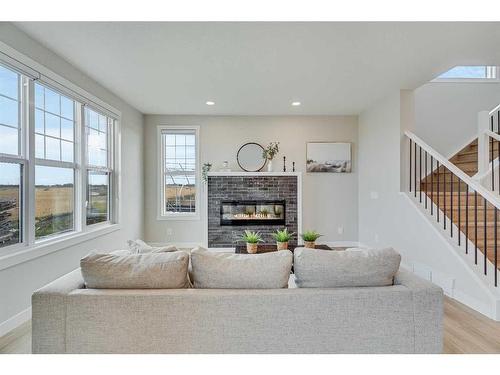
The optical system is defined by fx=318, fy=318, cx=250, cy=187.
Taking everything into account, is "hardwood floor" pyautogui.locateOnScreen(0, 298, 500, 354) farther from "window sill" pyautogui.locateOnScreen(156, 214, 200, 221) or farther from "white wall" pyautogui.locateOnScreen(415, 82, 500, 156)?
"white wall" pyautogui.locateOnScreen(415, 82, 500, 156)

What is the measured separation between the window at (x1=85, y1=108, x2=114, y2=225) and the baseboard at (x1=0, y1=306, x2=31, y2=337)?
61.8 inches

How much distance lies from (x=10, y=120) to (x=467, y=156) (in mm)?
6314

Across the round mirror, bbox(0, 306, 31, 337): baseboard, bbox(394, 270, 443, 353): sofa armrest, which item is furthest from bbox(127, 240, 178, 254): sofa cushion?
the round mirror

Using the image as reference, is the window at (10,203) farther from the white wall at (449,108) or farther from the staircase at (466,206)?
the white wall at (449,108)

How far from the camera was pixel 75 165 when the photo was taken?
152 inches

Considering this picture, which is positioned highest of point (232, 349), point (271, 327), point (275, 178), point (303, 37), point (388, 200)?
point (303, 37)

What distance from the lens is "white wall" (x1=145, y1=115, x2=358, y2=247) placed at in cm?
617

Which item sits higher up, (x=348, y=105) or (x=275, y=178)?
(x=348, y=105)

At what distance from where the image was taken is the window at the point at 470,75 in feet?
18.3

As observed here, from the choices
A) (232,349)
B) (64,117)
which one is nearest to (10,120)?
(64,117)

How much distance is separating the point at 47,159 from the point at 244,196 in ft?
11.0

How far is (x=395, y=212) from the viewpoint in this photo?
15.7 ft

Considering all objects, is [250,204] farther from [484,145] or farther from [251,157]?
[484,145]

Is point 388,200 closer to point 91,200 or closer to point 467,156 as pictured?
point 467,156
